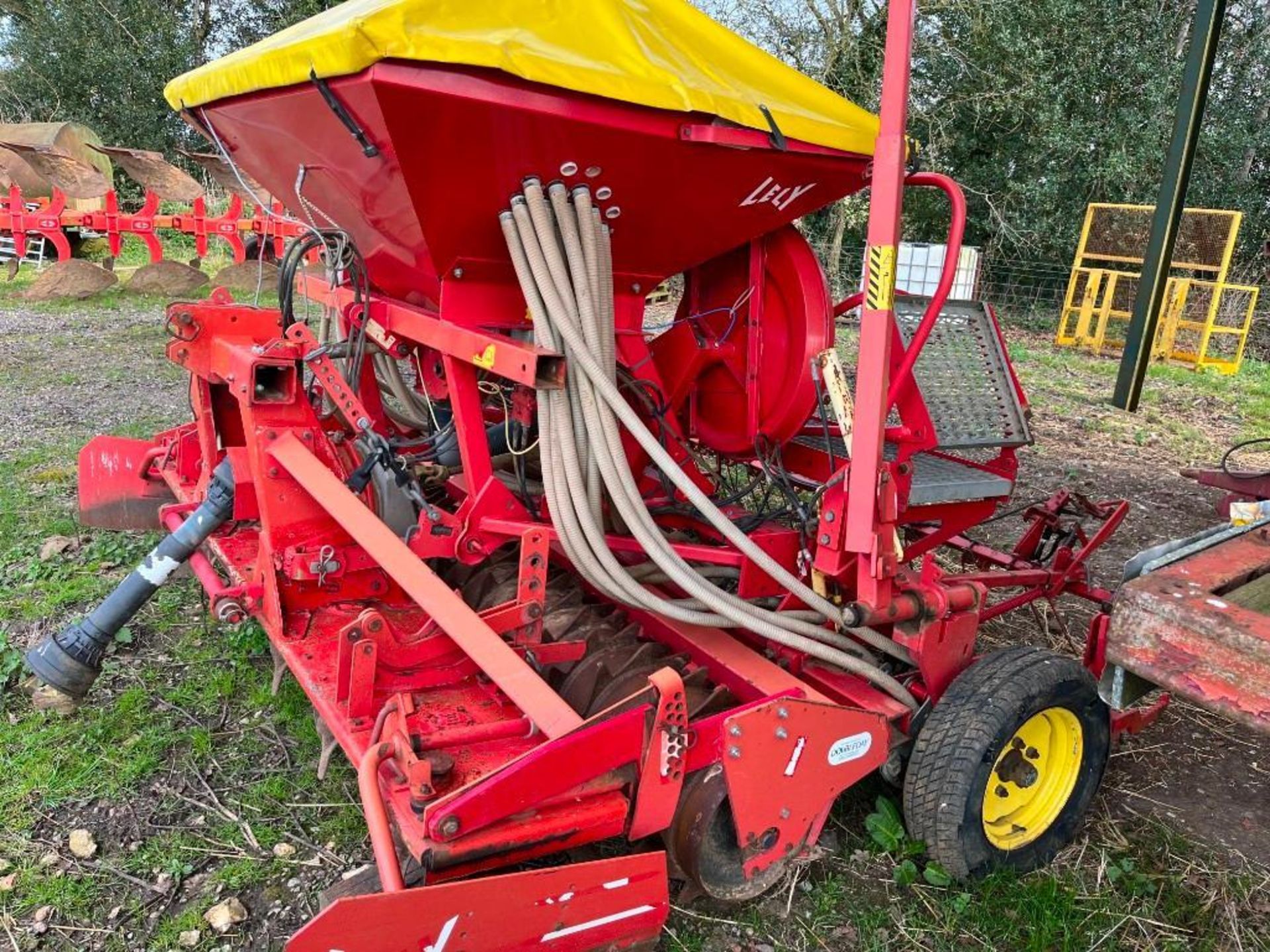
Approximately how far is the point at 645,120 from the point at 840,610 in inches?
54.7

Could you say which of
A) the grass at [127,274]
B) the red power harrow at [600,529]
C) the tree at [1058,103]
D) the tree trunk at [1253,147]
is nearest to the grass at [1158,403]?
the tree at [1058,103]

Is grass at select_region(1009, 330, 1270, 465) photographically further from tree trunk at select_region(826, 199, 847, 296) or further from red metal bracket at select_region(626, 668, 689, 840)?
red metal bracket at select_region(626, 668, 689, 840)

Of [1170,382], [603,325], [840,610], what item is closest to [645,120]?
[603,325]

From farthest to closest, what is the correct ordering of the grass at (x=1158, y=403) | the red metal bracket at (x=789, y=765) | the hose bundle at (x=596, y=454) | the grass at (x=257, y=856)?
the grass at (x=1158, y=403)
the hose bundle at (x=596, y=454)
the grass at (x=257, y=856)
the red metal bracket at (x=789, y=765)

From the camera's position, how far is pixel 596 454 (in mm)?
2604

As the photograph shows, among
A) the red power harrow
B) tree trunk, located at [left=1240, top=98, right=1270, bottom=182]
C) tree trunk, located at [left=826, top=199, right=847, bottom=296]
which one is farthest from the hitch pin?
tree trunk, located at [left=1240, top=98, right=1270, bottom=182]

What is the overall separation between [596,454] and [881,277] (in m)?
0.89

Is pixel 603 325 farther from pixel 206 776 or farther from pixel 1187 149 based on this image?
pixel 1187 149

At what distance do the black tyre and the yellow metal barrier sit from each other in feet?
32.2

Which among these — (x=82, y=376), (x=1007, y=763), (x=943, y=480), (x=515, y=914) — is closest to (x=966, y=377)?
(x=943, y=480)

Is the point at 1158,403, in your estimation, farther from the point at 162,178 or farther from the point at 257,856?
the point at 162,178

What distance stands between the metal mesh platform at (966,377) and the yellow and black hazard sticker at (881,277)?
44.1 inches

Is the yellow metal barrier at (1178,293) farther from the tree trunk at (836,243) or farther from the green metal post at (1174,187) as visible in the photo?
the green metal post at (1174,187)

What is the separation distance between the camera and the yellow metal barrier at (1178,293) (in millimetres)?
11000
